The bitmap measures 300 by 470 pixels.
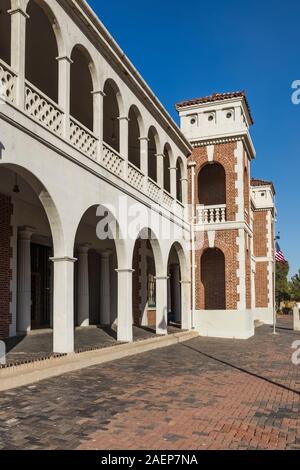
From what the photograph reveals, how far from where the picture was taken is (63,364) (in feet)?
31.0

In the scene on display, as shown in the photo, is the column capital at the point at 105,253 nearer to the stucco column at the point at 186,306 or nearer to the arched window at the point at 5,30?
the stucco column at the point at 186,306

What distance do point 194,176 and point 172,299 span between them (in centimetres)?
989

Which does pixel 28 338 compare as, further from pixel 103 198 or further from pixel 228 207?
pixel 228 207

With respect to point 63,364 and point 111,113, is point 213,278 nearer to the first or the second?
point 111,113

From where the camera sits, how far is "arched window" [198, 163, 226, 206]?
2197cm

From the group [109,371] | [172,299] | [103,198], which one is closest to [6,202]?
[103,198]

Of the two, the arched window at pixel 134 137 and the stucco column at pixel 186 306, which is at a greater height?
the arched window at pixel 134 137

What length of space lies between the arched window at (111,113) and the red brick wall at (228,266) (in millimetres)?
6077

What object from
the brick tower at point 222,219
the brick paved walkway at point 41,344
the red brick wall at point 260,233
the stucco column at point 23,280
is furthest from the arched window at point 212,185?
the red brick wall at point 260,233


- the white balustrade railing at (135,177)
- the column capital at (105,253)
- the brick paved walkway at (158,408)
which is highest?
the white balustrade railing at (135,177)

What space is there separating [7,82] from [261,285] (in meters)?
26.4

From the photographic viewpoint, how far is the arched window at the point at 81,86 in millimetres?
12599

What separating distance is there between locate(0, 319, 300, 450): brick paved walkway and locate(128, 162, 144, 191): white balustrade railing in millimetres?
5726

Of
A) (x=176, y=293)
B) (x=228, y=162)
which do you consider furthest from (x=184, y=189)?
(x=176, y=293)
